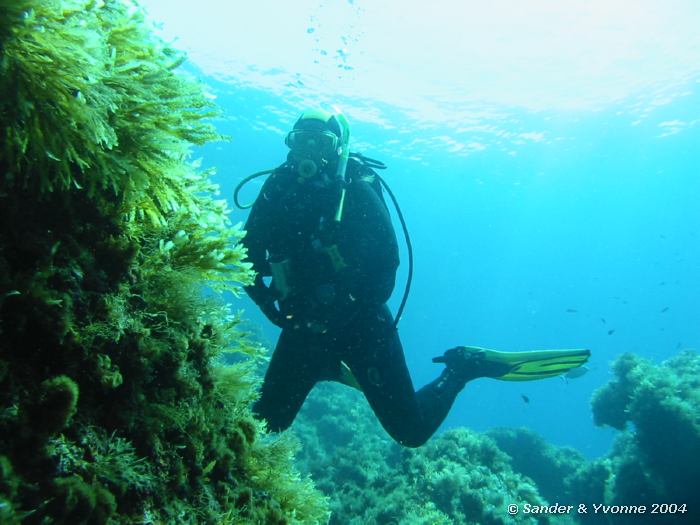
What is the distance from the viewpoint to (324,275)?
4.52 meters

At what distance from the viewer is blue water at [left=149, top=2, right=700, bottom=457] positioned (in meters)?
31.9

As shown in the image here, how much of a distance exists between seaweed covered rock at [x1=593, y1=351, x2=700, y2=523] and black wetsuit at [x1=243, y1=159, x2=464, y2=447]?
8.76 metres

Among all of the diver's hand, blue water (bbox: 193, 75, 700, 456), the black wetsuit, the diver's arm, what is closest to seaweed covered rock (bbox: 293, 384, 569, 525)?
the black wetsuit

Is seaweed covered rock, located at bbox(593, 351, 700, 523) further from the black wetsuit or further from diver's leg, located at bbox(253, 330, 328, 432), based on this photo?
diver's leg, located at bbox(253, 330, 328, 432)

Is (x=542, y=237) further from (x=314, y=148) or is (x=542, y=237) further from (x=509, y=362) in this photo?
(x=314, y=148)

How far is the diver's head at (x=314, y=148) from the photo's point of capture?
4.68 m

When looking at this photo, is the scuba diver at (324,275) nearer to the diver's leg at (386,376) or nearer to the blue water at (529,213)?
the diver's leg at (386,376)

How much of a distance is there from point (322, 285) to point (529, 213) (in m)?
78.6

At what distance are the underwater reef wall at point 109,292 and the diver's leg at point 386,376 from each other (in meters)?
2.77

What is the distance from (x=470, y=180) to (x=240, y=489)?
2161 inches

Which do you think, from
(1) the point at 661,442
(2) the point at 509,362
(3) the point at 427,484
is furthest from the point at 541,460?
(2) the point at 509,362

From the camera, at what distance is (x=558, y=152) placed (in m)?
41.9

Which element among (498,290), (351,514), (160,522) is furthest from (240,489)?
(498,290)

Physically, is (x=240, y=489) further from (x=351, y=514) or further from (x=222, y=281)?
(x=351, y=514)
